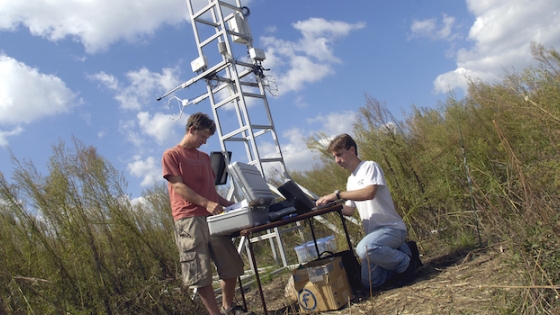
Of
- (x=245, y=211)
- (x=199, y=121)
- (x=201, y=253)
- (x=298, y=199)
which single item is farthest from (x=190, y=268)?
(x=199, y=121)

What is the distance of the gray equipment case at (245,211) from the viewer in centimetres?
298

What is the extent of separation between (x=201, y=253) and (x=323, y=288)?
886 millimetres

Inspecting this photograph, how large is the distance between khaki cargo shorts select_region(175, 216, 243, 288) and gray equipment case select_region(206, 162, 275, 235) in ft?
0.52

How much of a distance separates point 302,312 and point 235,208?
0.86 meters

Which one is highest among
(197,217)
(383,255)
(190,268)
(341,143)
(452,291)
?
(341,143)

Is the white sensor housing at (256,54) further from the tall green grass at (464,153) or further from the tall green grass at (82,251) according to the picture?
the tall green grass at (82,251)

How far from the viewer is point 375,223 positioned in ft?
11.1

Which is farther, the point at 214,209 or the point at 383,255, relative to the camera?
the point at 383,255

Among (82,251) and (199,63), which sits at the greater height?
(199,63)

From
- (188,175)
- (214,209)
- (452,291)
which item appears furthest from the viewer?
(188,175)

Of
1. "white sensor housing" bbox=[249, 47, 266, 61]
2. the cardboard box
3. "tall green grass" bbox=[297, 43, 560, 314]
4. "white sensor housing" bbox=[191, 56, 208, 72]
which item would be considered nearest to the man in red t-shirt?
the cardboard box

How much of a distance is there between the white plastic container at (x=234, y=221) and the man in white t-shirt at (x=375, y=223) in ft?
1.79

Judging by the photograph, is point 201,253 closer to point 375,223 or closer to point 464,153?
point 375,223

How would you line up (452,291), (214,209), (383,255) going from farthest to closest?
(383,255), (214,209), (452,291)
